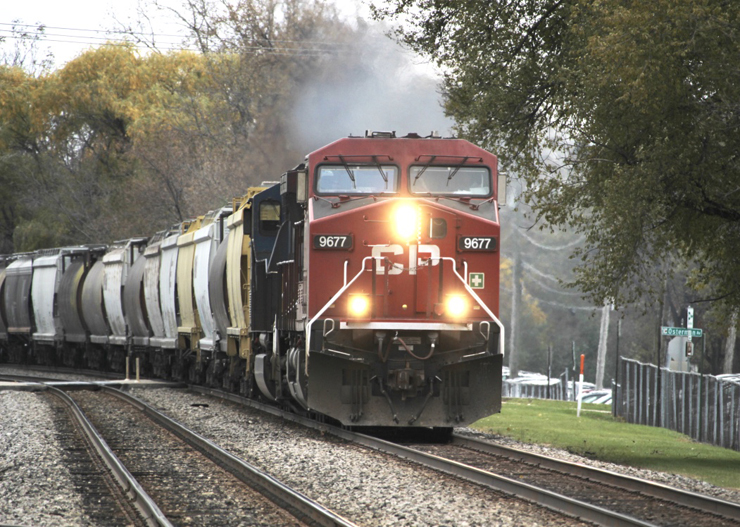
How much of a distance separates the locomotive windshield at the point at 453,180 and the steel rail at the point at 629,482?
3.47 meters

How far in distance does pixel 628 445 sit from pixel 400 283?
5671 millimetres

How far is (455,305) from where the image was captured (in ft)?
45.2

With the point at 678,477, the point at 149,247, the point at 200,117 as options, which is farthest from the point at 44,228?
the point at 678,477

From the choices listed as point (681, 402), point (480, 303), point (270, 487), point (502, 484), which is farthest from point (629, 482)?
point (681, 402)

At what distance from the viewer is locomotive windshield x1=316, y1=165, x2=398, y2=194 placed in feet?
46.5

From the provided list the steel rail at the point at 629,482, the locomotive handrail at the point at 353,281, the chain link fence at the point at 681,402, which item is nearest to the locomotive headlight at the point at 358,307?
the locomotive handrail at the point at 353,281

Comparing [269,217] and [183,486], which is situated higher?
[269,217]

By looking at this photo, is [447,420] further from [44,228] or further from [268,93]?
[44,228]

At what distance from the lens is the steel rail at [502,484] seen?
323 inches

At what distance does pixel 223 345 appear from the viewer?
2217 cm

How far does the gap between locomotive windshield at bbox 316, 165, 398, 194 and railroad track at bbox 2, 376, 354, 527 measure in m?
3.88

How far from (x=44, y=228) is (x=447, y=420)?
1825 inches

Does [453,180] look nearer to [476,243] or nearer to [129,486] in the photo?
[476,243]

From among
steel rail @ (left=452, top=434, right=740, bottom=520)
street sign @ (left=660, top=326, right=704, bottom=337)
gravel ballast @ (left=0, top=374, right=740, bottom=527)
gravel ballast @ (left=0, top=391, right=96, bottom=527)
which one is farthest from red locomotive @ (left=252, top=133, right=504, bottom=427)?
street sign @ (left=660, top=326, right=704, bottom=337)
